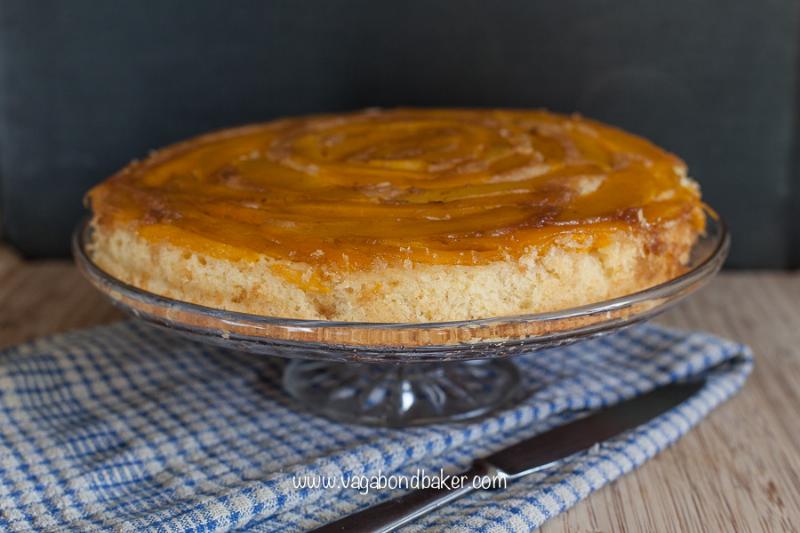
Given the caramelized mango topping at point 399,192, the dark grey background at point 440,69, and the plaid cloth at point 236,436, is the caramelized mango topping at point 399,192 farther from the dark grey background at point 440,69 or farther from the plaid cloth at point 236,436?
the dark grey background at point 440,69

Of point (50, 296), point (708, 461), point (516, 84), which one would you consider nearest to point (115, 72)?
point (50, 296)

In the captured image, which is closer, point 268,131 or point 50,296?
point 268,131

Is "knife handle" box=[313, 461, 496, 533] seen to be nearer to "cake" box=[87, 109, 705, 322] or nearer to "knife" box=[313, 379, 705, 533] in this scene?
"knife" box=[313, 379, 705, 533]

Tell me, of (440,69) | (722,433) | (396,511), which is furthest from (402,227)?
(440,69)

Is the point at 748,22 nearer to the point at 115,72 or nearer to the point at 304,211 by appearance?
the point at 304,211

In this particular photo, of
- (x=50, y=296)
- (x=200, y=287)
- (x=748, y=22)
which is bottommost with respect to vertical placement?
(x=50, y=296)

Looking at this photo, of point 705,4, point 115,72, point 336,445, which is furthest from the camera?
point 115,72

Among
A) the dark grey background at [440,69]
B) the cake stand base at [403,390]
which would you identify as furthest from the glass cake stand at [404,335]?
the dark grey background at [440,69]
